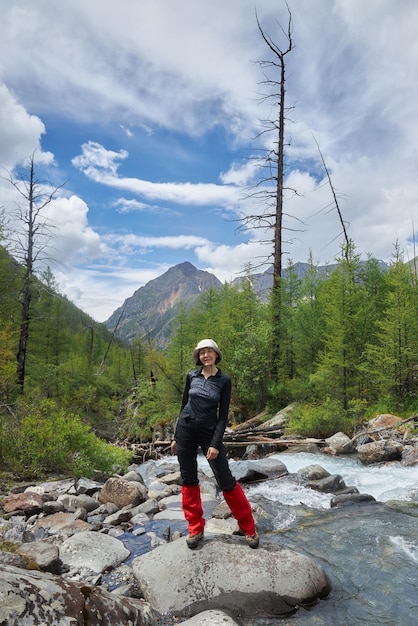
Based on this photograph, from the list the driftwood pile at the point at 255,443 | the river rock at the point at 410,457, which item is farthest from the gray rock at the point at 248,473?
the driftwood pile at the point at 255,443

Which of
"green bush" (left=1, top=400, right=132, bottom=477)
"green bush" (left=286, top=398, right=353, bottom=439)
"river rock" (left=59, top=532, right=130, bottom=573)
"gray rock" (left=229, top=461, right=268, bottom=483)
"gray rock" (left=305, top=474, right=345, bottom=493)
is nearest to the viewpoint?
"river rock" (left=59, top=532, right=130, bottom=573)

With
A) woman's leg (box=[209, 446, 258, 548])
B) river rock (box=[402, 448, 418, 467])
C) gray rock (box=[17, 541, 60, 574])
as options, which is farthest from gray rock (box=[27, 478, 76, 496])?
river rock (box=[402, 448, 418, 467])

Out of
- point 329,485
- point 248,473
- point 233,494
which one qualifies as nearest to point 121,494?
point 248,473

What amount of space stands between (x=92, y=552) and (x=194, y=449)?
8.17 ft

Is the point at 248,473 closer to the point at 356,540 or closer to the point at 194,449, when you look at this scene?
the point at 356,540

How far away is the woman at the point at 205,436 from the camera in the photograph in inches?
189

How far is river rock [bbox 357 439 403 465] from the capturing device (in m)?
12.4

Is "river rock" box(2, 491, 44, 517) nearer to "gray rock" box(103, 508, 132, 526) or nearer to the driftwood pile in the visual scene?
"gray rock" box(103, 508, 132, 526)

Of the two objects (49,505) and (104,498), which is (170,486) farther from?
(49,505)

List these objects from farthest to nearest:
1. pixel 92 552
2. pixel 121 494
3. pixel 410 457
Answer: pixel 410 457 < pixel 121 494 < pixel 92 552

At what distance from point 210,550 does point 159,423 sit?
2096 cm

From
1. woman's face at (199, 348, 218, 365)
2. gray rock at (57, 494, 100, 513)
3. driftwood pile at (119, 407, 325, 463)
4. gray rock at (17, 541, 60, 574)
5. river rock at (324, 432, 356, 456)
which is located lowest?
driftwood pile at (119, 407, 325, 463)

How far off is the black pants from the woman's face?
70 cm

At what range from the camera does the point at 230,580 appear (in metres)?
4.52
